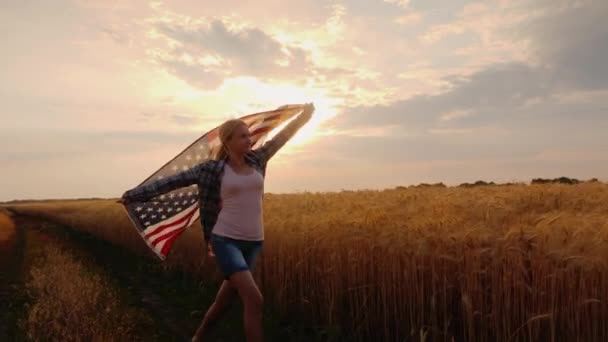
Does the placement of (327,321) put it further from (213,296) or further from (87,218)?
(87,218)

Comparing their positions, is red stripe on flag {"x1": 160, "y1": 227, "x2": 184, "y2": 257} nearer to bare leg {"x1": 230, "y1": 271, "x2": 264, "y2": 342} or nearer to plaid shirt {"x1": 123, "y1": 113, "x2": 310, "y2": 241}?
plaid shirt {"x1": 123, "y1": 113, "x2": 310, "y2": 241}

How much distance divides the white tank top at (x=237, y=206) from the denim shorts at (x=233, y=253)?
0.18 ft

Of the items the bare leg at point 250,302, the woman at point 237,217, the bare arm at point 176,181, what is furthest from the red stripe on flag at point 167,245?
the bare leg at point 250,302

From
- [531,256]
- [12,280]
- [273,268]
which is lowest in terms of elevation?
[12,280]

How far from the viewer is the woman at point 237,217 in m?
4.98

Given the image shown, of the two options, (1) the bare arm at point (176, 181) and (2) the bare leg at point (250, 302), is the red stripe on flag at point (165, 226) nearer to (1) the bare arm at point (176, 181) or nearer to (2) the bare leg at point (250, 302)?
(1) the bare arm at point (176, 181)

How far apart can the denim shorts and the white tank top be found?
56 millimetres

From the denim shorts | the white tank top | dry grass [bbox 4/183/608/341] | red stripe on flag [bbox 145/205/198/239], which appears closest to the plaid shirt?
the white tank top

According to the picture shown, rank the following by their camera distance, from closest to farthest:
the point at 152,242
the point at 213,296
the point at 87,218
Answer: the point at 152,242
the point at 213,296
the point at 87,218

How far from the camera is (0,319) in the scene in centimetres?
821

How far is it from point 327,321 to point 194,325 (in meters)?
2.15

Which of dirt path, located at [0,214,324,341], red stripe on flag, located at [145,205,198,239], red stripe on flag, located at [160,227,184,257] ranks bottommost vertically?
dirt path, located at [0,214,324,341]

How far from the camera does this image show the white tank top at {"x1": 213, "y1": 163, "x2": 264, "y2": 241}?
5.28 meters

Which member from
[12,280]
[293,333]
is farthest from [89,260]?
[293,333]
